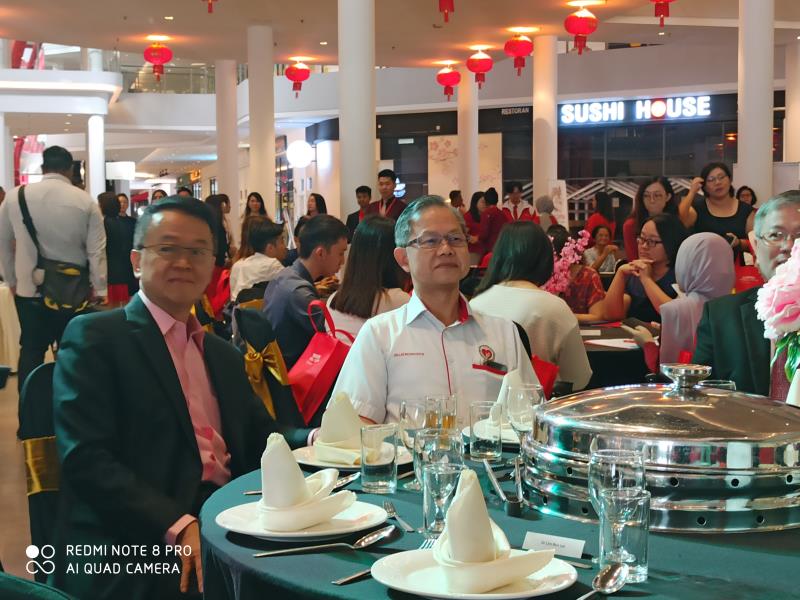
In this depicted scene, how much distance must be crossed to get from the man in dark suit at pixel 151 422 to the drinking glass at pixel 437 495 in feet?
1.93

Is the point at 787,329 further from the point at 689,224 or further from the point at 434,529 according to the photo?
the point at 689,224

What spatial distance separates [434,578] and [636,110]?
17.1 meters

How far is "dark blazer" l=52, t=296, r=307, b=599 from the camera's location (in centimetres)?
226

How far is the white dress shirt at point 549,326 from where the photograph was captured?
13.2ft

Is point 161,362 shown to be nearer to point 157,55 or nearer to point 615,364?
point 615,364

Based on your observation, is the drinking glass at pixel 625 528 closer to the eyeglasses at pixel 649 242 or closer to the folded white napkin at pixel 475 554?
the folded white napkin at pixel 475 554

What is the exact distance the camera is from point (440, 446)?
1.96 metres

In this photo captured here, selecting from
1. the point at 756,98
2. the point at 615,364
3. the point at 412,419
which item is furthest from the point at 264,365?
the point at 756,98

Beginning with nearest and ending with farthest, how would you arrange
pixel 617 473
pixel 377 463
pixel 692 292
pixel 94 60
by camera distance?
Result: 1. pixel 617 473
2. pixel 377 463
3. pixel 692 292
4. pixel 94 60

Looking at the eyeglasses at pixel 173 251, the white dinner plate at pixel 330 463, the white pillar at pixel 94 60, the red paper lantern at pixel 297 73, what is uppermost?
the white pillar at pixel 94 60

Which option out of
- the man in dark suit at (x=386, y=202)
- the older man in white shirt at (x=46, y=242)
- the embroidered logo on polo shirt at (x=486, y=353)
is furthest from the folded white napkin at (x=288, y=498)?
the man in dark suit at (x=386, y=202)

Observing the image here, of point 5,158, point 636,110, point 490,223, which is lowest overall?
point 490,223

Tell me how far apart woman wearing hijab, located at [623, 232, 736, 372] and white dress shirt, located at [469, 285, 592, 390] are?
1.39 ft

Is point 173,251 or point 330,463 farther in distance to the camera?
point 173,251
